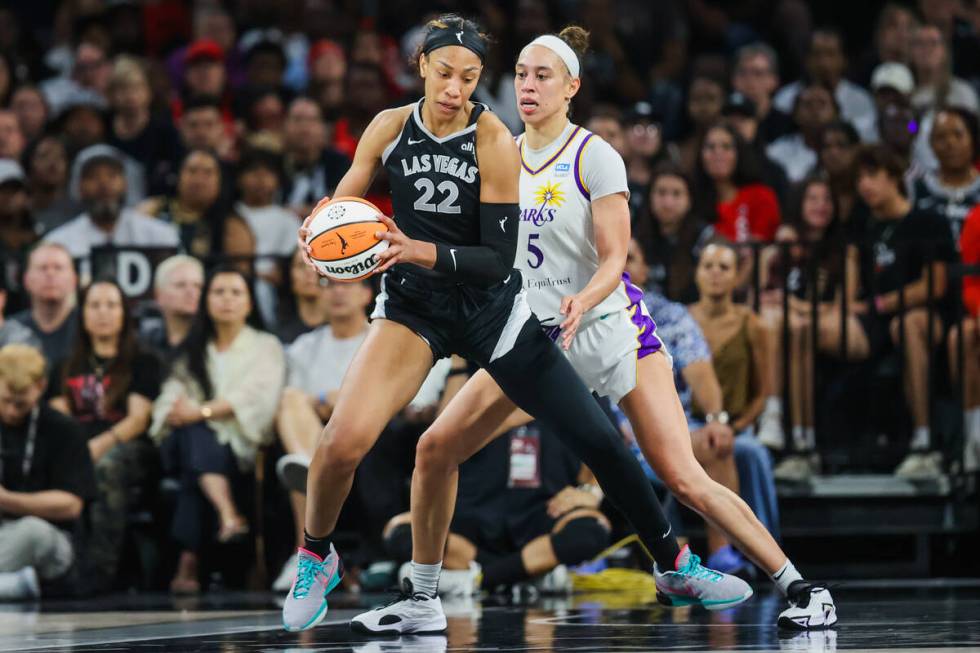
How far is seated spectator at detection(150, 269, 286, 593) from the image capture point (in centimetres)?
895

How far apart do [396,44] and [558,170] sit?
26.2 feet

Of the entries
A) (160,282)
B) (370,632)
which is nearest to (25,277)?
(160,282)

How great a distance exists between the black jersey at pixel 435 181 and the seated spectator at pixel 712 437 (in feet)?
10.1

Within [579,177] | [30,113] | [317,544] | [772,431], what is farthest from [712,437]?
[30,113]

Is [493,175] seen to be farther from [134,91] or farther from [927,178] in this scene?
[134,91]

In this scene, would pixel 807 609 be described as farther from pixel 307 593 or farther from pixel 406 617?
pixel 307 593

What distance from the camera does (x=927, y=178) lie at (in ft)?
32.2

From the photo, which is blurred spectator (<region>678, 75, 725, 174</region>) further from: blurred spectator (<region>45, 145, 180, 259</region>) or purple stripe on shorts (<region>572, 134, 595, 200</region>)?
purple stripe on shorts (<region>572, 134, 595, 200</region>)

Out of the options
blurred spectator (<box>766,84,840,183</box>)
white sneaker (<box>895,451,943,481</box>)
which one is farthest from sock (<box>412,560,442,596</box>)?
blurred spectator (<box>766,84,840,183</box>)

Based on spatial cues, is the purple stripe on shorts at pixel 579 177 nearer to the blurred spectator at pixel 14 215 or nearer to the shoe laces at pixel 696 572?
the shoe laces at pixel 696 572

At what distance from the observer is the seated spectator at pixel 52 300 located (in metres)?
9.27

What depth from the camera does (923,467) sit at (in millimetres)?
8875

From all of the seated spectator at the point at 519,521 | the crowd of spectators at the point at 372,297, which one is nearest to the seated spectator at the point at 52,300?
the crowd of spectators at the point at 372,297

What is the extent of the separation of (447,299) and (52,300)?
464 cm
